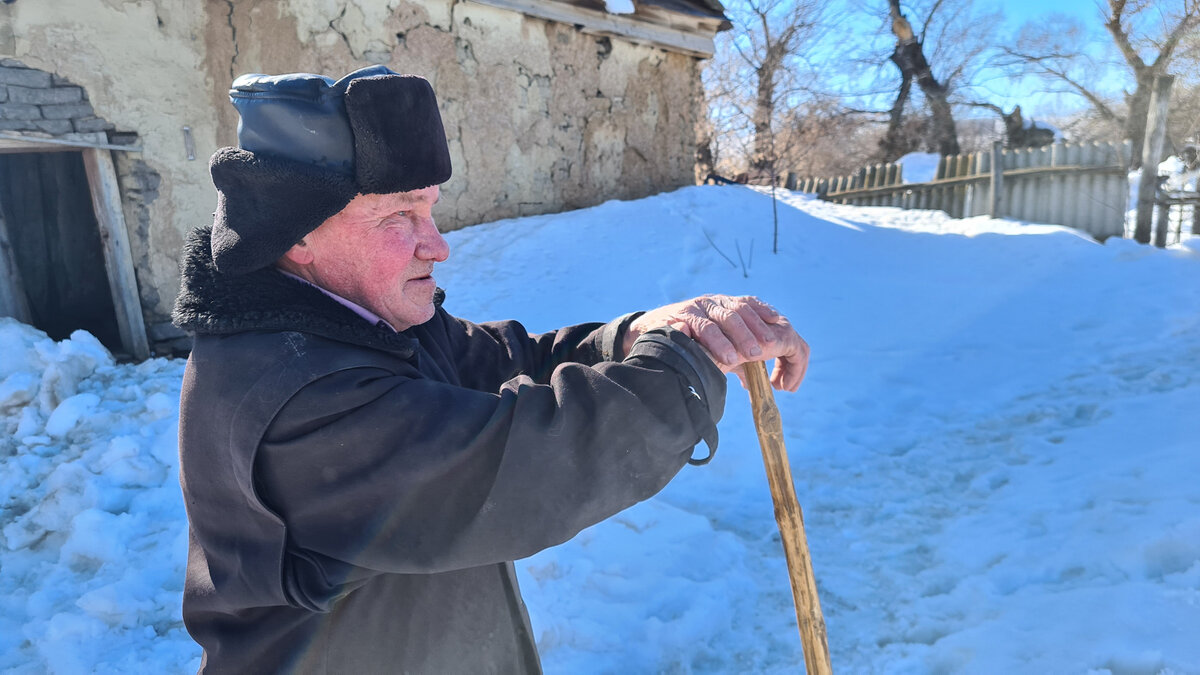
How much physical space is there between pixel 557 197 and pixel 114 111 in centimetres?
405

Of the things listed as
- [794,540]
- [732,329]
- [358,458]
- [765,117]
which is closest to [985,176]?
[765,117]

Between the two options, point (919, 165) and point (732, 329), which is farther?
point (919, 165)

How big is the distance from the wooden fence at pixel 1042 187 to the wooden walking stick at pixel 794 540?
804 centimetres

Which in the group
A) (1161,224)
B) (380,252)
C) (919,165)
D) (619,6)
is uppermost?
(619,6)

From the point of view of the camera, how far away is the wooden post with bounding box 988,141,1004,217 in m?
8.86

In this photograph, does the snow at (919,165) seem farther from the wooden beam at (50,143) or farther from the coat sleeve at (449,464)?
the coat sleeve at (449,464)

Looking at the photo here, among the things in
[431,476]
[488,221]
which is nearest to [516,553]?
[431,476]

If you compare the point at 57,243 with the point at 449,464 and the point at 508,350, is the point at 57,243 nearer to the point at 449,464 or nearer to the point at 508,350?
the point at 508,350

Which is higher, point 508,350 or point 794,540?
point 508,350

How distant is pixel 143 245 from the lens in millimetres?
5688

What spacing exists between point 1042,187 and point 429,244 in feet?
29.6

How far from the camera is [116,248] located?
217 inches

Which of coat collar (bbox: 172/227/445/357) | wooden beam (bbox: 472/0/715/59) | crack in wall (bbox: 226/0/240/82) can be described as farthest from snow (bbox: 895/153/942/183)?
coat collar (bbox: 172/227/445/357)

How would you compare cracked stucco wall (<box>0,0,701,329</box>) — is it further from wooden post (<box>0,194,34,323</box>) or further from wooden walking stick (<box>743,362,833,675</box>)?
wooden walking stick (<box>743,362,833,675</box>)
